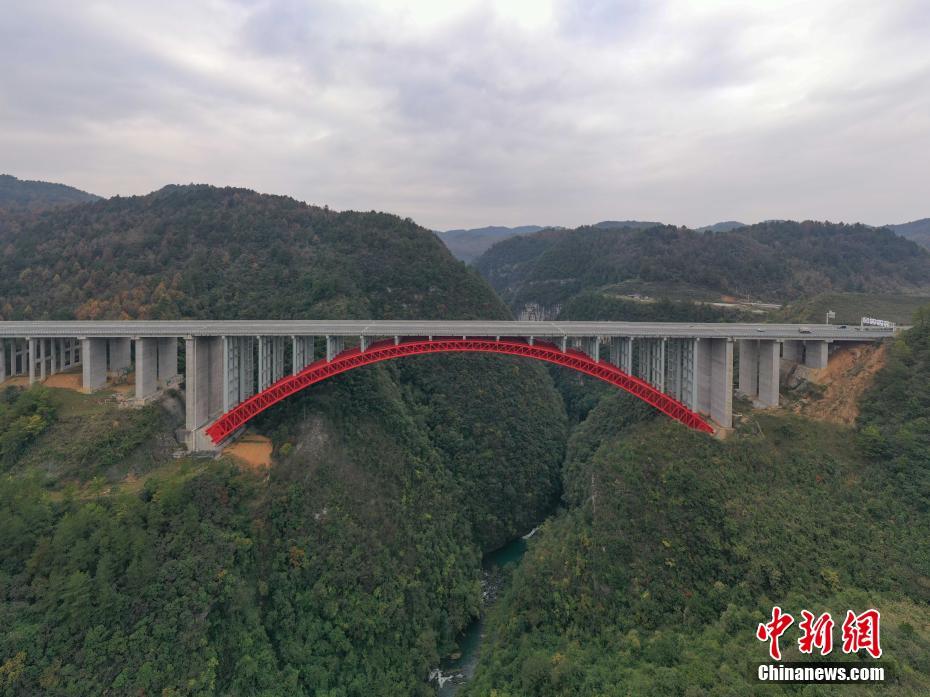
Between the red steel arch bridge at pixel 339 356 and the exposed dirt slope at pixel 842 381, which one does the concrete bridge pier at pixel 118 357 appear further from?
the exposed dirt slope at pixel 842 381

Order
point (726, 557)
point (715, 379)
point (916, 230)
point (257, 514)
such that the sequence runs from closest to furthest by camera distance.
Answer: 1. point (726, 557)
2. point (257, 514)
3. point (715, 379)
4. point (916, 230)

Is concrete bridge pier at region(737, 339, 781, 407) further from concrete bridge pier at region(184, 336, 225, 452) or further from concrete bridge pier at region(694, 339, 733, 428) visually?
concrete bridge pier at region(184, 336, 225, 452)

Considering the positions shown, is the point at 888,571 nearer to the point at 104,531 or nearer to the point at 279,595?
the point at 279,595

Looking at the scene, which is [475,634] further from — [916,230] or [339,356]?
[916,230]

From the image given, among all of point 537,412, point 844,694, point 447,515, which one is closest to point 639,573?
point 844,694

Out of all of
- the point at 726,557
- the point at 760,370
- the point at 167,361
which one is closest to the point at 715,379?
the point at 760,370

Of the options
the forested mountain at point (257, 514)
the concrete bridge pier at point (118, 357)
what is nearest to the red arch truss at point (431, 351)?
the forested mountain at point (257, 514)
